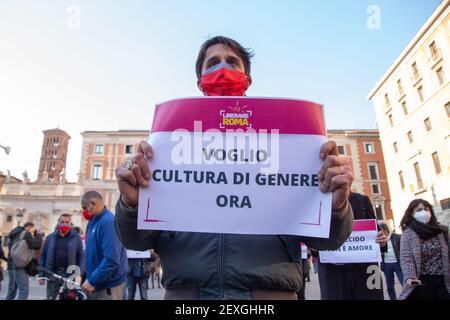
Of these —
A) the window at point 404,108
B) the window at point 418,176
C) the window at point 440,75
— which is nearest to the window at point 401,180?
the window at point 418,176

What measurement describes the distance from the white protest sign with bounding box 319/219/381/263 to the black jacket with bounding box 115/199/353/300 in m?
2.67

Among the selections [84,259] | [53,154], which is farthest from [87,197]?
[53,154]

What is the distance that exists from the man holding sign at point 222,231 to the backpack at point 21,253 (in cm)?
734

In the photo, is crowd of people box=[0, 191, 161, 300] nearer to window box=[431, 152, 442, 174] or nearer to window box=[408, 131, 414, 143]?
window box=[431, 152, 442, 174]

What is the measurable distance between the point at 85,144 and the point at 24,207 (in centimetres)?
1139

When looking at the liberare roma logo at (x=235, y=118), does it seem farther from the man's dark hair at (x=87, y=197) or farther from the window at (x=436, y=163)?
the window at (x=436, y=163)

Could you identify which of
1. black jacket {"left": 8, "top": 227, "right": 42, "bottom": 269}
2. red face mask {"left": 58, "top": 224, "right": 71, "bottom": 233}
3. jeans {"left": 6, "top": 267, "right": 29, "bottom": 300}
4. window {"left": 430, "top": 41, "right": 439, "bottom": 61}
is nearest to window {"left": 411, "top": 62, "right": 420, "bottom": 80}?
window {"left": 430, "top": 41, "right": 439, "bottom": 61}

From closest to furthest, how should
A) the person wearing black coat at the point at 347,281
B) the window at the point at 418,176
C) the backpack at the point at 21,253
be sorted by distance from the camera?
the person wearing black coat at the point at 347,281 → the backpack at the point at 21,253 → the window at the point at 418,176

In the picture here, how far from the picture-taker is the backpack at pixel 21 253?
749cm

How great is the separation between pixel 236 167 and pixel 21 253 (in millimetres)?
7812

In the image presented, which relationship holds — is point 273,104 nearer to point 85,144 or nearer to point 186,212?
point 186,212

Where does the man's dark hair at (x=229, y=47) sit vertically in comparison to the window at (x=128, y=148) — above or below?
below

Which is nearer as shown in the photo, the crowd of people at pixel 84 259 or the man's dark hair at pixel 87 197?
the crowd of people at pixel 84 259
